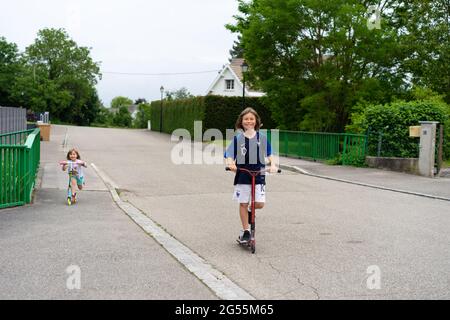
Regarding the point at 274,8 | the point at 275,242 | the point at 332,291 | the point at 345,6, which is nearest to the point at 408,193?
the point at 275,242

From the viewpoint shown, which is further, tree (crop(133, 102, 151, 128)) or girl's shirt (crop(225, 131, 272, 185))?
tree (crop(133, 102, 151, 128))

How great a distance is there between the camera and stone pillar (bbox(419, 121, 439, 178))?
52.9ft

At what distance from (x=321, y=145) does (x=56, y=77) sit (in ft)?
197

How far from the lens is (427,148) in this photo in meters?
16.2

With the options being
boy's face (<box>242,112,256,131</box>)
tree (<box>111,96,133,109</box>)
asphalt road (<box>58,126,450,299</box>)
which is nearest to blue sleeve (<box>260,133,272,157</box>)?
boy's face (<box>242,112,256,131</box>)

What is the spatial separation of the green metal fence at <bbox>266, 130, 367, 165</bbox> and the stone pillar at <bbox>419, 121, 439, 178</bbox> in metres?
2.48

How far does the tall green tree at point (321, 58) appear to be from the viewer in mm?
22094

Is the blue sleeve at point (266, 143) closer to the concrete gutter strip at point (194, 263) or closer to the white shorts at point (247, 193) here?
the white shorts at point (247, 193)

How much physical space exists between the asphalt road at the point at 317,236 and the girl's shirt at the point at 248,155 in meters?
0.85

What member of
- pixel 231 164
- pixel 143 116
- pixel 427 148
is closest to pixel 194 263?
pixel 231 164

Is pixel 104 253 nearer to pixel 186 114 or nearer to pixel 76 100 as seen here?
pixel 186 114

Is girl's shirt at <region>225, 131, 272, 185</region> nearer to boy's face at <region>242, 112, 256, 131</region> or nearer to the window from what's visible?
boy's face at <region>242, 112, 256, 131</region>

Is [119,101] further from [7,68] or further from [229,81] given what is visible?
[229,81]
